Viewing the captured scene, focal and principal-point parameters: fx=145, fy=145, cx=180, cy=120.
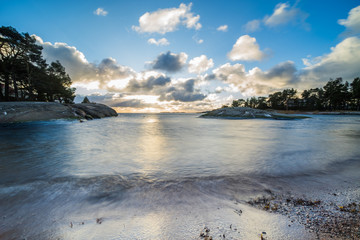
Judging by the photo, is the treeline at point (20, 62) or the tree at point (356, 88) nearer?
the treeline at point (20, 62)

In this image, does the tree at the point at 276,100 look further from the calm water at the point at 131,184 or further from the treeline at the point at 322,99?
the calm water at the point at 131,184

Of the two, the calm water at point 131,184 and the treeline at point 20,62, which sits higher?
the treeline at point 20,62

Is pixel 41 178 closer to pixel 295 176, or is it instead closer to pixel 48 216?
pixel 48 216

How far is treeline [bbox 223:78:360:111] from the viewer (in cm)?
6625

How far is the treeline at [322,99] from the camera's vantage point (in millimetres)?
66250

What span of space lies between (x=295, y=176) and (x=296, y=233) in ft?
7.00

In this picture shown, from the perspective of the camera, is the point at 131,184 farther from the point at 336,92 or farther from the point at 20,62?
A: the point at 336,92

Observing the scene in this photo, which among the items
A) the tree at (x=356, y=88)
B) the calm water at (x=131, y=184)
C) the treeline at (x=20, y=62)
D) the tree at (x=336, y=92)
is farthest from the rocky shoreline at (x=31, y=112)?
the tree at (x=336, y=92)

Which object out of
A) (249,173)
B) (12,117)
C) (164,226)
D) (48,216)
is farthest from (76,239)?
(12,117)

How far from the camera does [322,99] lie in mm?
75312

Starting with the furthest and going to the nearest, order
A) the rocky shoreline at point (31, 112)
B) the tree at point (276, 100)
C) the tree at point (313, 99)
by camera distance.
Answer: the tree at point (276, 100), the tree at point (313, 99), the rocky shoreline at point (31, 112)

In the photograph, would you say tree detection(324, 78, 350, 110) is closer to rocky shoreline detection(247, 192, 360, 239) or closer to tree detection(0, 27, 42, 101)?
rocky shoreline detection(247, 192, 360, 239)

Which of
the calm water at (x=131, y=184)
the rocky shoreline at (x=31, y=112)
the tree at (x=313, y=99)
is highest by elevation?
the tree at (x=313, y=99)

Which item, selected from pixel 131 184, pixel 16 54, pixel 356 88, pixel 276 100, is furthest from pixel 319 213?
pixel 276 100
